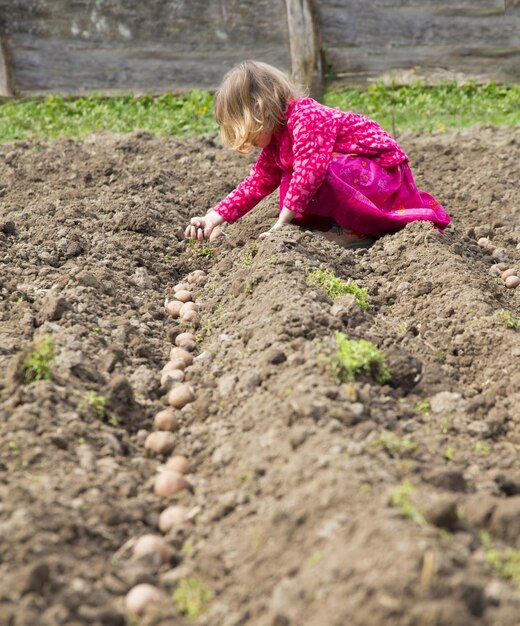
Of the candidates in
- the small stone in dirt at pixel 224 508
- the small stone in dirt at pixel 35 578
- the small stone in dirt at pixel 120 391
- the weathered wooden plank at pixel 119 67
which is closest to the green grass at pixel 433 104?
the weathered wooden plank at pixel 119 67

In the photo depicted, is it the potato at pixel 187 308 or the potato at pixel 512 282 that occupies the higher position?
the potato at pixel 187 308

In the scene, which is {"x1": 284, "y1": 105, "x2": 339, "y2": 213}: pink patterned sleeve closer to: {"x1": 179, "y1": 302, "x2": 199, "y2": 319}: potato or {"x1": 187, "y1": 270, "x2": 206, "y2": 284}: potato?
{"x1": 187, "y1": 270, "x2": 206, "y2": 284}: potato

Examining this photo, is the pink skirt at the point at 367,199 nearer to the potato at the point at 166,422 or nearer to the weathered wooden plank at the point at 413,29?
the potato at the point at 166,422

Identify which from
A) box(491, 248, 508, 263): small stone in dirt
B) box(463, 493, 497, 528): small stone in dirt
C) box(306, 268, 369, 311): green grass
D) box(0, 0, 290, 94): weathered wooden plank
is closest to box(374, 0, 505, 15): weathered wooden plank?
box(0, 0, 290, 94): weathered wooden plank

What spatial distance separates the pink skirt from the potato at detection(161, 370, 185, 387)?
1775 millimetres

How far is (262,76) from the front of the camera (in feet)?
14.8

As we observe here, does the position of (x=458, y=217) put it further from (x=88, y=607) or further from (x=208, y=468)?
(x=88, y=607)

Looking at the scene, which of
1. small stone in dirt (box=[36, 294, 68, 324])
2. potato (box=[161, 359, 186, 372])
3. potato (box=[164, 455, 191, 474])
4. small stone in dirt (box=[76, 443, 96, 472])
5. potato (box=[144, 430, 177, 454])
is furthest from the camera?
small stone in dirt (box=[36, 294, 68, 324])

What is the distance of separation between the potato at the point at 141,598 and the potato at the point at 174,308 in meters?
2.07

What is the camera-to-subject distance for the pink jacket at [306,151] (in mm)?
4543

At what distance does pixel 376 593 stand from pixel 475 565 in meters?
0.28

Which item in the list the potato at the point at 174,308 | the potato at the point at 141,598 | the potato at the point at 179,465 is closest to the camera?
the potato at the point at 141,598

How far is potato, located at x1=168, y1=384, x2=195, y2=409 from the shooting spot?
3.17m

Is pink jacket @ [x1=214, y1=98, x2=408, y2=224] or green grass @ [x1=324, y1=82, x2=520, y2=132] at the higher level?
pink jacket @ [x1=214, y1=98, x2=408, y2=224]
